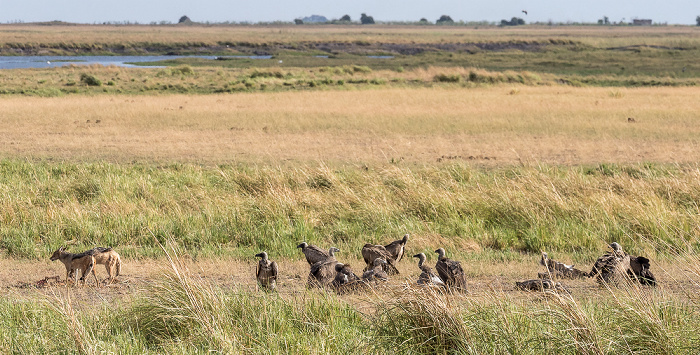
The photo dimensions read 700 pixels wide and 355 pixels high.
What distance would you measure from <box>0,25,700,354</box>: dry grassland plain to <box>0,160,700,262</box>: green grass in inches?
1.7

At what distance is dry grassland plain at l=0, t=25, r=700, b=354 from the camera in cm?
586

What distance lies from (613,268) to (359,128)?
53.2ft

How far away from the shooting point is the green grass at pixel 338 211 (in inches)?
391

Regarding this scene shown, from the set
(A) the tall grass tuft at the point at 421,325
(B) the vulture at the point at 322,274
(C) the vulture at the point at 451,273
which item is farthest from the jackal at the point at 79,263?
(C) the vulture at the point at 451,273

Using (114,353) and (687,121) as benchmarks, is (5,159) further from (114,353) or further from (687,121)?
(687,121)

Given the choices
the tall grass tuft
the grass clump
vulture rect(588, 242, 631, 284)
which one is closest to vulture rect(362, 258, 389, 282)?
the tall grass tuft

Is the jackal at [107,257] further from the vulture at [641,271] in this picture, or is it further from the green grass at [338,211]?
the vulture at [641,271]

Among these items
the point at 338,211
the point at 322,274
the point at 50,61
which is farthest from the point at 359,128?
the point at 50,61

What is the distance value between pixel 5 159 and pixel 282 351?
531 inches

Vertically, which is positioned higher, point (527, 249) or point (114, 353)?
point (114, 353)

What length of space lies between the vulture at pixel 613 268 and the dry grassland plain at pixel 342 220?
0.19 metres

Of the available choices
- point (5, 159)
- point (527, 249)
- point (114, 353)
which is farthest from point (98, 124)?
point (114, 353)

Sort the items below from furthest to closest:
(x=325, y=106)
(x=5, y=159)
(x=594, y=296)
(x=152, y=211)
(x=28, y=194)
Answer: (x=325, y=106), (x=5, y=159), (x=28, y=194), (x=152, y=211), (x=594, y=296)

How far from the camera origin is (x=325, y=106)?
2839 centimetres
